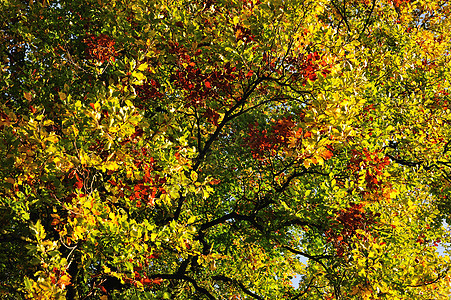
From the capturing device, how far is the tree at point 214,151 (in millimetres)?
6250

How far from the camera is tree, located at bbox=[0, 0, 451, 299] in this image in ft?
20.5

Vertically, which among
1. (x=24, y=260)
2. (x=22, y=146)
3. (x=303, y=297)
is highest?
(x=303, y=297)

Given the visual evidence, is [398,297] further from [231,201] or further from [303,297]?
[231,201]

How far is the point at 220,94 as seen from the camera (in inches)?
328

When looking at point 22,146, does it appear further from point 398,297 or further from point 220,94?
point 398,297

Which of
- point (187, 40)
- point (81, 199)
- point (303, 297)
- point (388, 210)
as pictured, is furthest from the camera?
point (303, 297)

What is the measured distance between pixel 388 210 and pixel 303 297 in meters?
3.05

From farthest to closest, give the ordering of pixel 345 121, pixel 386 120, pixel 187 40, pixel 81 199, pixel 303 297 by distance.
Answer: pixel 386 120, pixel 303 297, pixel 187 40, pixel 345 121, pixel 81 199

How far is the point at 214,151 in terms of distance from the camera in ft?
33.1

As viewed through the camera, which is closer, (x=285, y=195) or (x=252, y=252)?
(x=285, y=195)

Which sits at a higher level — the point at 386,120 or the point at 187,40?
the point at 386,120

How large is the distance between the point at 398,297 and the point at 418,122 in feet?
17.7

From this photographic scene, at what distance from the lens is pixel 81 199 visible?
5.55 m

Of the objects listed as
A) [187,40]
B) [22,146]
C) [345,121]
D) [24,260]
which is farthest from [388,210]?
[24,260]
